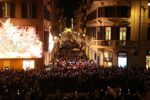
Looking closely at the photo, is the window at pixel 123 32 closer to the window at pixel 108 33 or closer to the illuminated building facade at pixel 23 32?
the window at pixel 108 33

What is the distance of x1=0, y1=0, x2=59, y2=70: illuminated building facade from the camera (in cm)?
4809

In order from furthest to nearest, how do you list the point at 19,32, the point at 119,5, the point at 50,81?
1. the point at 119,5
2. the point at 19,32
3. the point at 50,81

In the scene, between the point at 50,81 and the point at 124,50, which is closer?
the point at 50,81

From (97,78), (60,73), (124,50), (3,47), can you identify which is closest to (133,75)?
(97,78)

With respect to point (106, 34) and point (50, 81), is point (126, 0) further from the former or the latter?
point (50, 81)

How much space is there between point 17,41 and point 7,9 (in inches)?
169

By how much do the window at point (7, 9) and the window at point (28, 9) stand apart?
1.40m

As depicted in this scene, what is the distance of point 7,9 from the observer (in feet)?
158

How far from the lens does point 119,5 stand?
52.8 m

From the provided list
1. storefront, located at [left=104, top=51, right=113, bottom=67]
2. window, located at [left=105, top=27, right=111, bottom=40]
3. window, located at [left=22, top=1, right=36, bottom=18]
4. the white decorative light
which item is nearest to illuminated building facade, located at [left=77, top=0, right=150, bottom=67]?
window, located at [left=105, top=27, right=111, bottom=40]

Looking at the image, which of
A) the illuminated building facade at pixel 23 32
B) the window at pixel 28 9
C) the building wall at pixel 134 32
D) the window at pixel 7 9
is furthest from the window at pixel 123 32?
the window at pixel 7 9

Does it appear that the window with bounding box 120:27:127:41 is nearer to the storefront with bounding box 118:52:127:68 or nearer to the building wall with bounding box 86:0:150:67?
the building wall with bounding box 86:0:150:67

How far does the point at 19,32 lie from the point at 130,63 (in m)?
16.5

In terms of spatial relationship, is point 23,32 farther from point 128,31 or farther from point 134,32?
point 134,32
